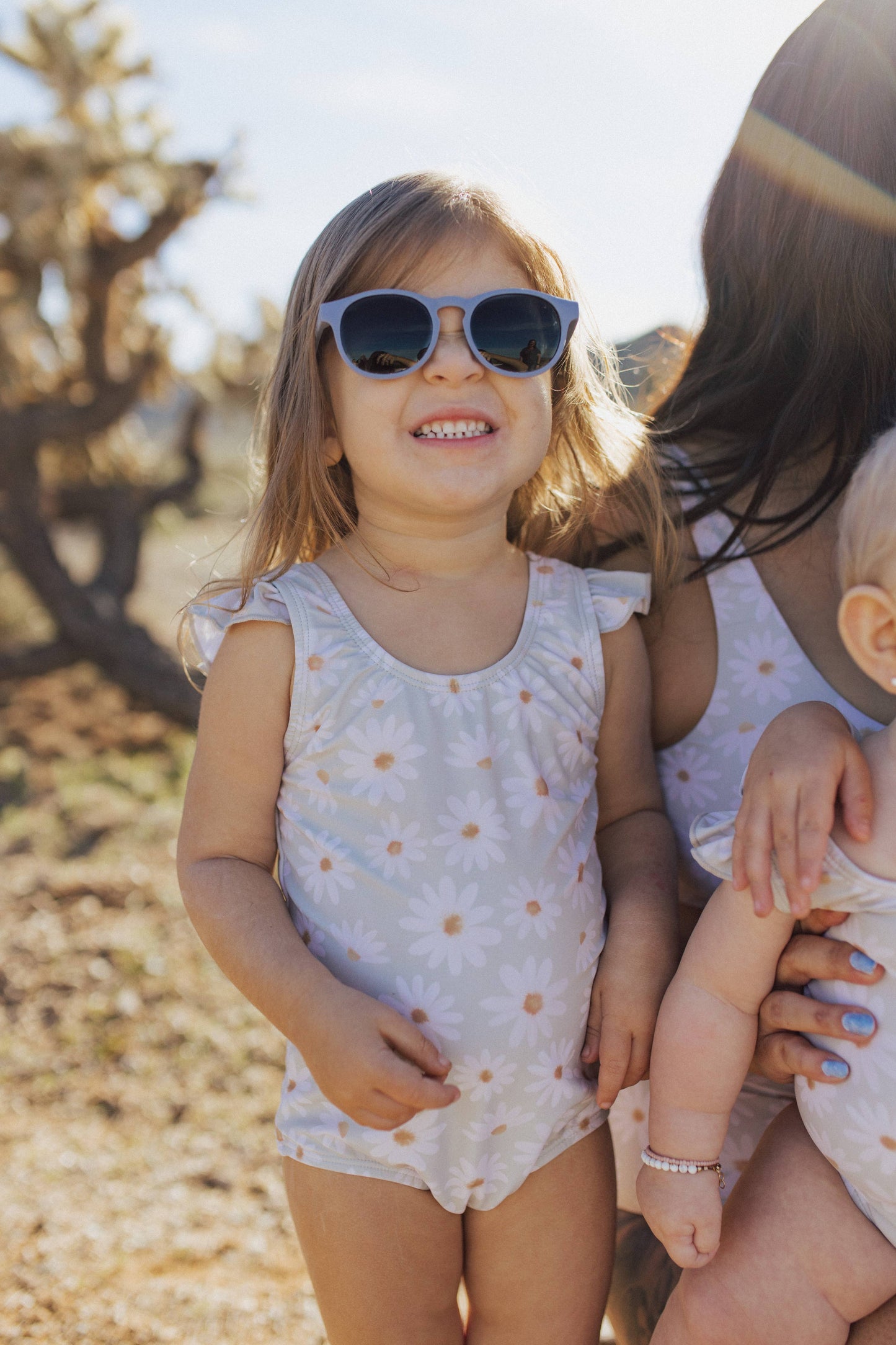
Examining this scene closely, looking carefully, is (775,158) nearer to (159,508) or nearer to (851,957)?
(851,957)

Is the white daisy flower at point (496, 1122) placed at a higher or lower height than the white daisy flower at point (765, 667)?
lower

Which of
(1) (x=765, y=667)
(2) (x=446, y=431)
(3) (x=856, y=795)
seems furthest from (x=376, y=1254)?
(2) (x=446, y=431)

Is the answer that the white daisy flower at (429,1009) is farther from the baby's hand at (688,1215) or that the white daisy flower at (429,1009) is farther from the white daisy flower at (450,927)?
the baby's hand at (688,1215)

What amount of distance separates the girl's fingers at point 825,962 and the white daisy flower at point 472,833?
1.31ft

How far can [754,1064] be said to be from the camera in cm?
146

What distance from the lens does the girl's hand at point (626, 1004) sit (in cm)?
151

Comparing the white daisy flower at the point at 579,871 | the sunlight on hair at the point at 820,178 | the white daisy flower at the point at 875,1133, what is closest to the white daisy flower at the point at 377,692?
the white daisy flower at the point at 579,871

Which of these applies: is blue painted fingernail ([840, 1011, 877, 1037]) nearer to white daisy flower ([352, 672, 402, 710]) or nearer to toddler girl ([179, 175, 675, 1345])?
toddler girl ([179, 175, 675, 1345])

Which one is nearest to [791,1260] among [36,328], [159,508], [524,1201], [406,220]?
[524,1201]

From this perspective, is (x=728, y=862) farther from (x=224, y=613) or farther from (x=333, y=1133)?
(x=224, y=613)

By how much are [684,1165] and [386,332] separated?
3.90ft

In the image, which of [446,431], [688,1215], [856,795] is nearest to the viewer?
[856,795]

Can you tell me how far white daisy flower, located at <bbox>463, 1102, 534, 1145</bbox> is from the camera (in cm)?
147

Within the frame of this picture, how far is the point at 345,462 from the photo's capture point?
1.83 meters
